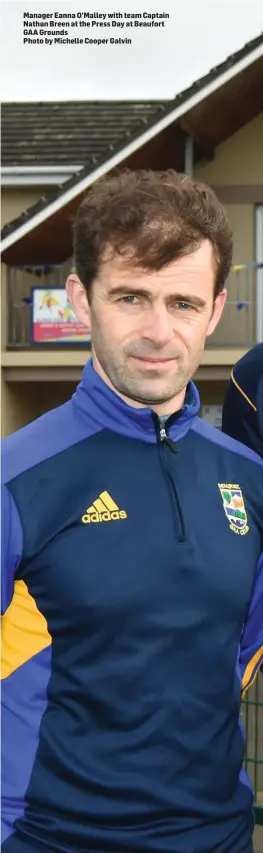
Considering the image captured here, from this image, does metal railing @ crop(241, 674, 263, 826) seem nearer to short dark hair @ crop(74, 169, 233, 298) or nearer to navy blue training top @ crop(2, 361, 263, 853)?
navy blue training top @ crop(2, 361, 263, 853)

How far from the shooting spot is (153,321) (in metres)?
1.23

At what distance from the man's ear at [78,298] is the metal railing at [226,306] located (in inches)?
287

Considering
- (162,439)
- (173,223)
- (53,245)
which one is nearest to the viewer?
(173,223)

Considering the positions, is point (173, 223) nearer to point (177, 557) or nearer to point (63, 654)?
point (177, 557)

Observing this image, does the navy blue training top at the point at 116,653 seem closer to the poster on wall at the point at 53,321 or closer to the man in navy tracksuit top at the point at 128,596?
the man in navy tracksuit top at the point at 128,596

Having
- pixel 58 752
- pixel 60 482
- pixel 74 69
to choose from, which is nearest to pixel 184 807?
pixel 58 752

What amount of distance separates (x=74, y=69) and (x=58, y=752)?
43.3 inches

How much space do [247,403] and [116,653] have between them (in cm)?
77

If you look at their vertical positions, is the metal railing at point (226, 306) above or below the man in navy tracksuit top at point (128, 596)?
below

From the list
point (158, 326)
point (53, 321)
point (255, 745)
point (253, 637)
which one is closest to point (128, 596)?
point (253, 637)

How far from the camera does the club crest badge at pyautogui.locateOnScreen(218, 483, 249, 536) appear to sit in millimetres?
1400

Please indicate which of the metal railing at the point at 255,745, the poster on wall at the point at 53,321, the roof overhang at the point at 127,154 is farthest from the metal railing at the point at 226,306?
the metal railing at the point at 255,745

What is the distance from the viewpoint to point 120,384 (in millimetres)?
1332

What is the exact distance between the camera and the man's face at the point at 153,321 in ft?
4.03
